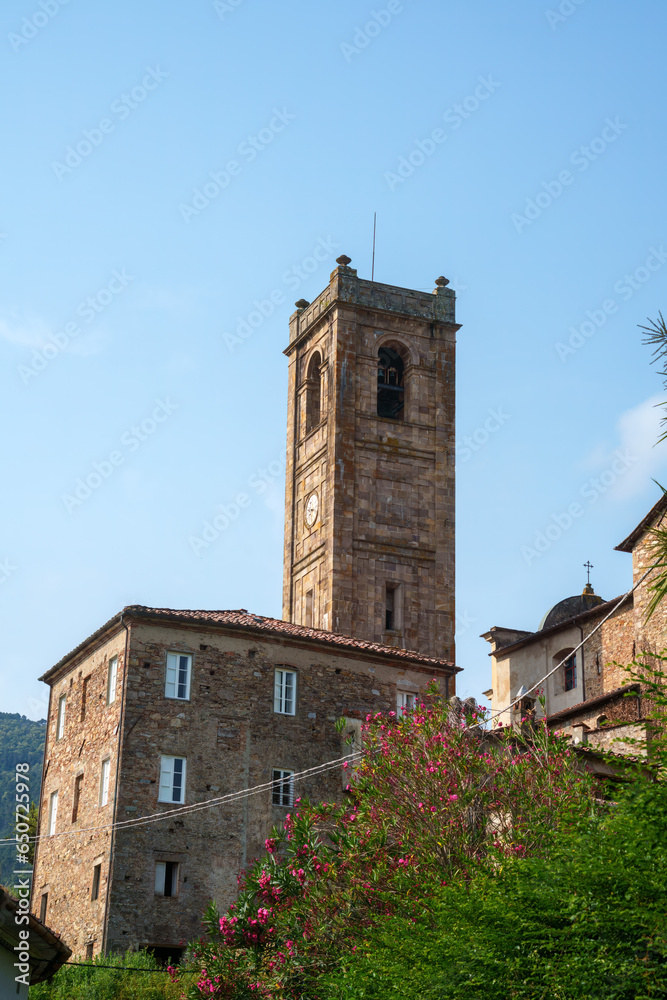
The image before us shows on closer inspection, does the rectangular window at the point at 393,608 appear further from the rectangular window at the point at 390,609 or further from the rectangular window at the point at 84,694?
the rectangular window at the point at 84,694

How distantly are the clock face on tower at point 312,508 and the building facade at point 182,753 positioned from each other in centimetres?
1433

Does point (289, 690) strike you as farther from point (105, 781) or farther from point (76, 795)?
point (76, 795)

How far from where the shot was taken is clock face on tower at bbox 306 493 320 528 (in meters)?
49.6

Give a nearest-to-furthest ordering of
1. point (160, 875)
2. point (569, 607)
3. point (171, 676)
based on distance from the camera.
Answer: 1. point (160, 875)
2. point (171, 676)
3. point (569, 607)

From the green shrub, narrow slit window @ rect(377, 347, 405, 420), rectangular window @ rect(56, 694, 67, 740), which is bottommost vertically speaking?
the green shrub

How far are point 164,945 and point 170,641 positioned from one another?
6.68 meters

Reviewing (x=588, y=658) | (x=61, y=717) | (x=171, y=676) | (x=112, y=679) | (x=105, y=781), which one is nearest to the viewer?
(x=105, y=781)

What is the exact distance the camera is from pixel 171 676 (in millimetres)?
32250

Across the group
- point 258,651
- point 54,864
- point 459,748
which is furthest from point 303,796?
point 459,748

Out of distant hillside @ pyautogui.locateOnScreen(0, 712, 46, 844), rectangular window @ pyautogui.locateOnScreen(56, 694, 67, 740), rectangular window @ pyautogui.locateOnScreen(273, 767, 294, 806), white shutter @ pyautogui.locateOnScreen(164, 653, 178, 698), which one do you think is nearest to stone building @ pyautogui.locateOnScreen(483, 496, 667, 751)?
rectangular window @ pyautogui.locateOnScreen(273, 767, 294, 806)

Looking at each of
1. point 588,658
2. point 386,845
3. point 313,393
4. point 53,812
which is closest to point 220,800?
point 53,812

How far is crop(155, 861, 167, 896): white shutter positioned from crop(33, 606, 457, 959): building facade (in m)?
0.03

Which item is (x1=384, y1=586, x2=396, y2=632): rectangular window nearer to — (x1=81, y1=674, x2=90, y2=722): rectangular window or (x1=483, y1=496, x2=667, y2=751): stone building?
(x1=483, y1=496, x2=667, y2=751): stone building

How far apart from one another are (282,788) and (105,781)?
13.2ft
